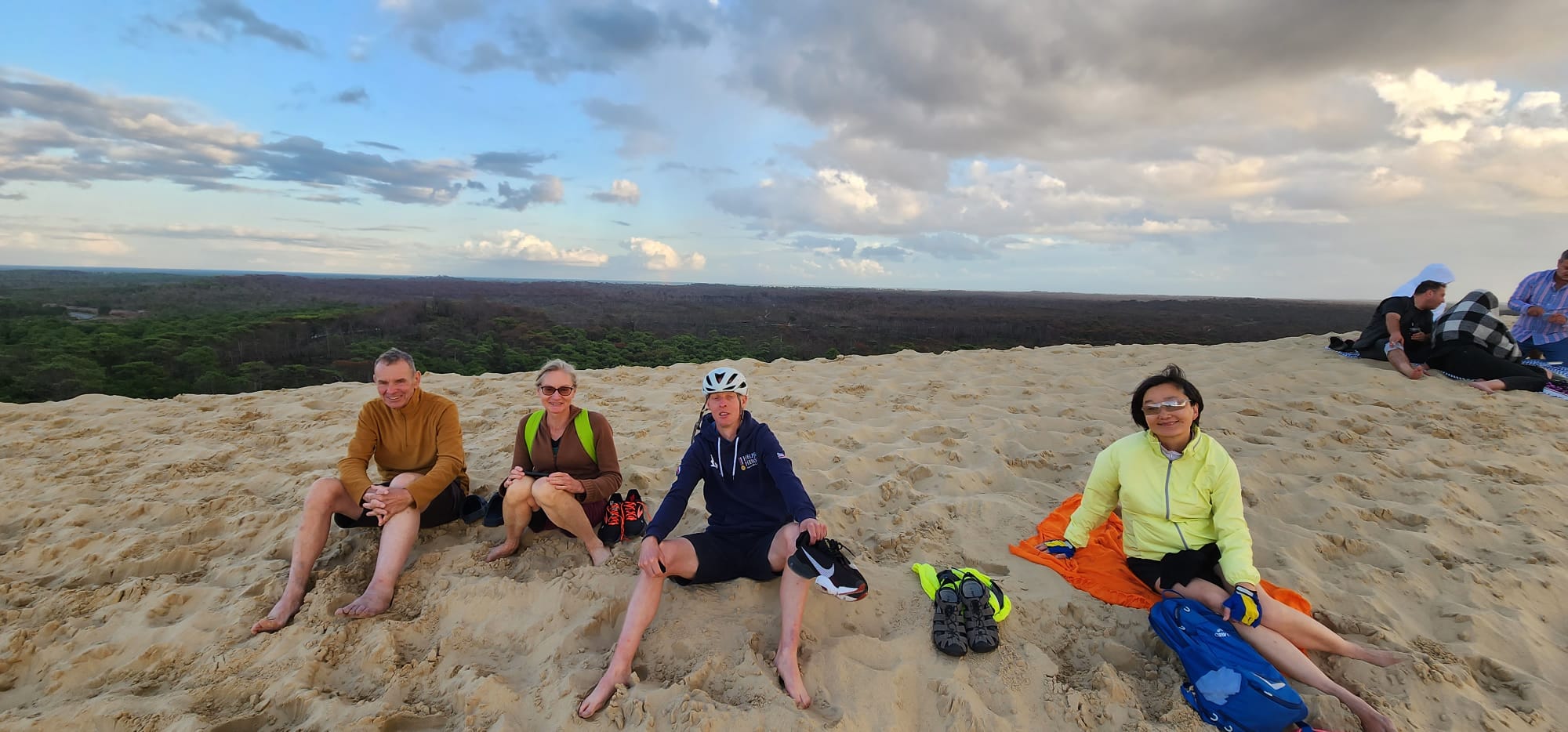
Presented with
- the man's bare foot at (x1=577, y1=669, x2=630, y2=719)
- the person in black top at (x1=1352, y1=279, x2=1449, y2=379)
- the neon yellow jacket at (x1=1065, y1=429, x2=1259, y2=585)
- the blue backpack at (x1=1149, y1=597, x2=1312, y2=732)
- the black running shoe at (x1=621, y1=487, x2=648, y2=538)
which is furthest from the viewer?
the person in black top at (x1=1352, y1=279, x2=1449, y2=379)

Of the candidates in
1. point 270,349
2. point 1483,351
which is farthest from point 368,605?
point 270,349

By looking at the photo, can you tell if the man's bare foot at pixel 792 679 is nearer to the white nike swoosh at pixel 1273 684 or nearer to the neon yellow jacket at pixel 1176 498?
the white nike swoosh at pixel 1273 684

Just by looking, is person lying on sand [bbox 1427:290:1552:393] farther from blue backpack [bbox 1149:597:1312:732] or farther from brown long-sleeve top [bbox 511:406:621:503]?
brown long-sleeve top [bbox 511:406:621:503]

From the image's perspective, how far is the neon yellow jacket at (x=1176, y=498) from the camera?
2477 mm

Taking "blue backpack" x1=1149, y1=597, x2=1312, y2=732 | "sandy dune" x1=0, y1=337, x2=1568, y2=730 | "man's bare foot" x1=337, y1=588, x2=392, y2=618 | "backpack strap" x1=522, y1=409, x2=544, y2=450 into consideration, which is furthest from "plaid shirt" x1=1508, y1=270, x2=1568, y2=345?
"man's bare foot" x1=337, y1=588, x2=392, y2=618

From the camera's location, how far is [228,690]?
225cm

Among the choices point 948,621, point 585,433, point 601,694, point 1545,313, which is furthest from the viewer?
point 1545,313

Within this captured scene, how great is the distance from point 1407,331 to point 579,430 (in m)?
7.97

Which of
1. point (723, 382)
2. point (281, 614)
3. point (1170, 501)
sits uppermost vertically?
point (723, 382)

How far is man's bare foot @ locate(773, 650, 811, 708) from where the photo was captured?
Result: 2145mm

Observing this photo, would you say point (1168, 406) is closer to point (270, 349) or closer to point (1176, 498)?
point (1176, 498)

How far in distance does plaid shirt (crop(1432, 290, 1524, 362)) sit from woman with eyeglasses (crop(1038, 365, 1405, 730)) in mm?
5311

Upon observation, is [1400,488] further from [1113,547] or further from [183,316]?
[183,316]

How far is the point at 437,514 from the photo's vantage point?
3256mm
